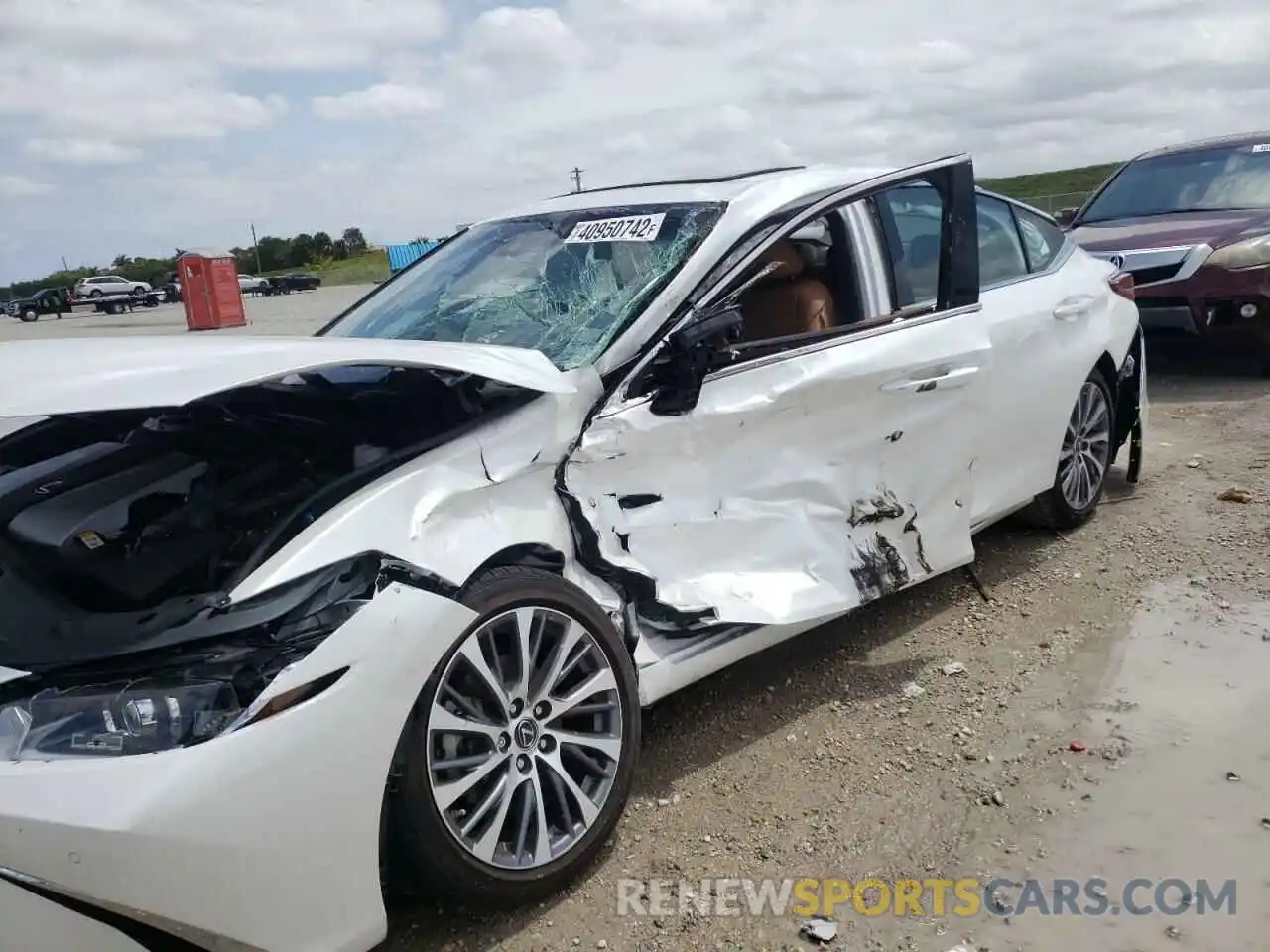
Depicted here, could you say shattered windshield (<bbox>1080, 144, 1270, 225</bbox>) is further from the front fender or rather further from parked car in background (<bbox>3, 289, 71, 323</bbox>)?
parked car in background (<bbox>3, 289, 71, 323</bbox>)

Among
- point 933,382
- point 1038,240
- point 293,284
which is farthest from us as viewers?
point 293,284

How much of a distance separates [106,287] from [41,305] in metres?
3.63

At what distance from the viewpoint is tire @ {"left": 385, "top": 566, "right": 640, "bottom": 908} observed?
2.33 meters

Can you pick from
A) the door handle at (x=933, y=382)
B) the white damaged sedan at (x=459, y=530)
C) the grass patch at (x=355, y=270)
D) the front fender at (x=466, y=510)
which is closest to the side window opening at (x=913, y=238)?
the white damaged sedan at (x=459, y=530)

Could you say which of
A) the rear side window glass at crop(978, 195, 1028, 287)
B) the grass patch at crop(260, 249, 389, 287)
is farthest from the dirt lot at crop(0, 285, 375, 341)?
the rear side window glass at crop(978, 195, 1028, 287)

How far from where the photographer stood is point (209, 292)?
1145 inches

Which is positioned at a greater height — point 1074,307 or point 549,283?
point 549,283

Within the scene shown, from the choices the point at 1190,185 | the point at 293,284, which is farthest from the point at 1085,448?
the point at 293,284

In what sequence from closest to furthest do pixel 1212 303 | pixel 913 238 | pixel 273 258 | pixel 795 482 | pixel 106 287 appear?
1. pixel 795 482
2. pixel 913 238
3. pixel 1212 303
4. pixel 106 287
5. pixel 273 258

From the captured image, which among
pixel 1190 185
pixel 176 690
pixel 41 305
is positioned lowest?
pixel 176 690

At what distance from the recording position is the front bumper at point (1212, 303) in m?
7.57

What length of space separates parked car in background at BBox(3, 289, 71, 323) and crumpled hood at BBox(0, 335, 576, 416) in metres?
46.4

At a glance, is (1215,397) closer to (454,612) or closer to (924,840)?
(924,840)

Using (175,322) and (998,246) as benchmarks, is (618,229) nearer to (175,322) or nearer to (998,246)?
(998,246)
